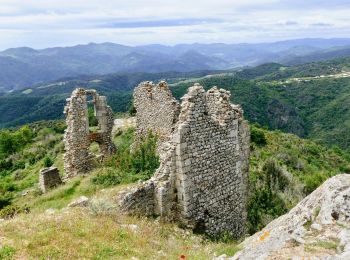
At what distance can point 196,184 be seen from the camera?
12312 millimetres

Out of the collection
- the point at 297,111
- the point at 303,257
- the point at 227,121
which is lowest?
the point at 297,111

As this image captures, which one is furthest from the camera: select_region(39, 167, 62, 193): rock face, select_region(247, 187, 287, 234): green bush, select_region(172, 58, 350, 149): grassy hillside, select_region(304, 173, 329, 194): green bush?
select_region(172, 58, 350, 149): grassy hillside

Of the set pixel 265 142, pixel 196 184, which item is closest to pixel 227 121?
pixel 196 184

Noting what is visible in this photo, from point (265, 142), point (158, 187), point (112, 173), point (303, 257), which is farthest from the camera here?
point (265, 142)

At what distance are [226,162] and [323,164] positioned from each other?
42.7 m

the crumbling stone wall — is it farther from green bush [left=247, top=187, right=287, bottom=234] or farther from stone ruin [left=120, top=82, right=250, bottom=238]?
green bush [left=247, top=187, right=287, bottom=234]

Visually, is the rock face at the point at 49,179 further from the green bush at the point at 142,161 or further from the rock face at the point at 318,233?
the rock face at the point at 318,233

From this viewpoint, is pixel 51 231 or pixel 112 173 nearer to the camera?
pixel 51 231

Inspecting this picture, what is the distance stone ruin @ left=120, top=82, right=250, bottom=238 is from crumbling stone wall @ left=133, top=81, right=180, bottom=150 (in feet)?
12.8

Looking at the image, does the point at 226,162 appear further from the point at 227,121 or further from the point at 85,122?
the point at 85,122

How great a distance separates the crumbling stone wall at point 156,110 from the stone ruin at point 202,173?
3.90 meters

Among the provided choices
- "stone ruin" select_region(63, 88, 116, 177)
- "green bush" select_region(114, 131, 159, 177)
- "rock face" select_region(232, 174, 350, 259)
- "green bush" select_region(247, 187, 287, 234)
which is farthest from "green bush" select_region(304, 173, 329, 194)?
"rock face" select_region(232, 174, 350, 259)

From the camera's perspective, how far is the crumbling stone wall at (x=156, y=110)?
17953mm

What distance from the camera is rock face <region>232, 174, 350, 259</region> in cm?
657
